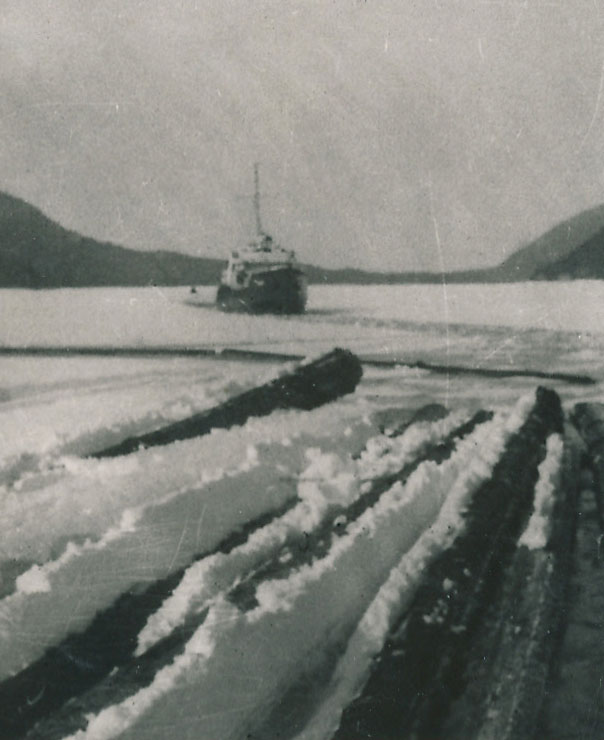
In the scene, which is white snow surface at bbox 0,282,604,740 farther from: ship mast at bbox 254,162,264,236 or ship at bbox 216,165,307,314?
ship mast at bbox 254,162,264,236

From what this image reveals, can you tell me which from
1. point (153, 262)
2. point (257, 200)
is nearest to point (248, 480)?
point (153, 262)

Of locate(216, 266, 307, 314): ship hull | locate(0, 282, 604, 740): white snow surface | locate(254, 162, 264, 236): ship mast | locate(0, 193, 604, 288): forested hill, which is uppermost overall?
locate(254, 162, 264, 236): ship mast

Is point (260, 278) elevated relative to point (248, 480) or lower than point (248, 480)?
elevated

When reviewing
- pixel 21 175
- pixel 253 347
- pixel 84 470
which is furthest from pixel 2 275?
pixel 253 347

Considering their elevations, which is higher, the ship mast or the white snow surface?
the ship mast

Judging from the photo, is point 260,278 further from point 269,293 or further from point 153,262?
point 153,262

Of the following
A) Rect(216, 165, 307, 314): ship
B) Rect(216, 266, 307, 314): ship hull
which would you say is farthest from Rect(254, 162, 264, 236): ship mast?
Rect(216, 266, 307, 314): ship hull
